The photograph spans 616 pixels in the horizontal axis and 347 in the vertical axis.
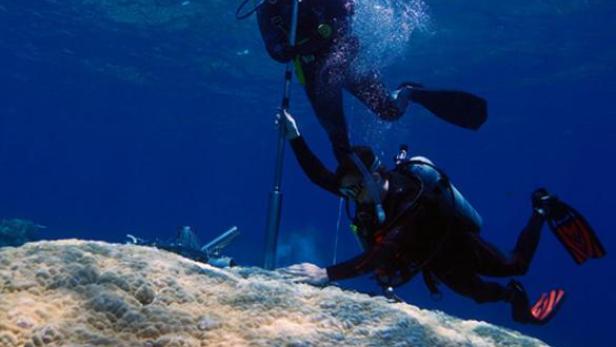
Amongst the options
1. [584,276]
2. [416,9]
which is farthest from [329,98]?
[584,276]

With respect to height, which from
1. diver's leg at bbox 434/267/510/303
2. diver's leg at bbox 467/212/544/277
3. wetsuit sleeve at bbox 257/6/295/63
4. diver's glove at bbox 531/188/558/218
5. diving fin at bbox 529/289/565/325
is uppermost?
wetsuit sleeve at bbox 257/6/295/63

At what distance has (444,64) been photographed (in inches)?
1051

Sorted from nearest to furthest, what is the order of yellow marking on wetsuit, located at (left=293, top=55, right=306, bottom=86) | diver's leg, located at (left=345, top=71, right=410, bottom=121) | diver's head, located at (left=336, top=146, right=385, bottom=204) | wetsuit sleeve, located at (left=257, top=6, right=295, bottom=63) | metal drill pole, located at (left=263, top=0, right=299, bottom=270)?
diver's head, located at (left=336, top=146, right=385, bottom=204) < metal drill pole, located at (left=263, top=0, right=299, bottom=270) < wetsuit sleeve, located at (left=257, top=6, right=295, bottom=63) < yellow marking on wetsuit, located at (left=293, top=55, right=306, bottom=86) < diver's leg, located at (left=345, top=71, right=410, bottom=121)

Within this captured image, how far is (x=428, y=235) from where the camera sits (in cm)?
454

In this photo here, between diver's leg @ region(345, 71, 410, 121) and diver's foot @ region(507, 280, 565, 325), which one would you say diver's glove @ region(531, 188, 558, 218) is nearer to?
diver's foot @ region(507, 280, 565, 325)

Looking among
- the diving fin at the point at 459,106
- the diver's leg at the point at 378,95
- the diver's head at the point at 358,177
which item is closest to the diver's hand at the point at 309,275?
the diver's head at the point at 358,177

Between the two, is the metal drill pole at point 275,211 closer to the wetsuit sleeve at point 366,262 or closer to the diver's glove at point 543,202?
the wetsuit sleeve at point 366,262

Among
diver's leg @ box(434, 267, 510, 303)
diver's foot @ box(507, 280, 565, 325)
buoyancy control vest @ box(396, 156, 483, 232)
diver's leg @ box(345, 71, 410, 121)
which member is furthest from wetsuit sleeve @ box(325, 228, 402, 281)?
diver's leg @ box(345, 71, 410, 121)

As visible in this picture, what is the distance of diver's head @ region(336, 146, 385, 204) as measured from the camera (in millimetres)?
4500

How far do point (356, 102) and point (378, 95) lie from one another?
24204mm

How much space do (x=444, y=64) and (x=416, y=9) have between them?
7.22 metres

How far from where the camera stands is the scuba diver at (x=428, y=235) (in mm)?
4223

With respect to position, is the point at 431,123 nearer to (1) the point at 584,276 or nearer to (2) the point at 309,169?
(2) the point at 309,169

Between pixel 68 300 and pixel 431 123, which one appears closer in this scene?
pixel 68 300
